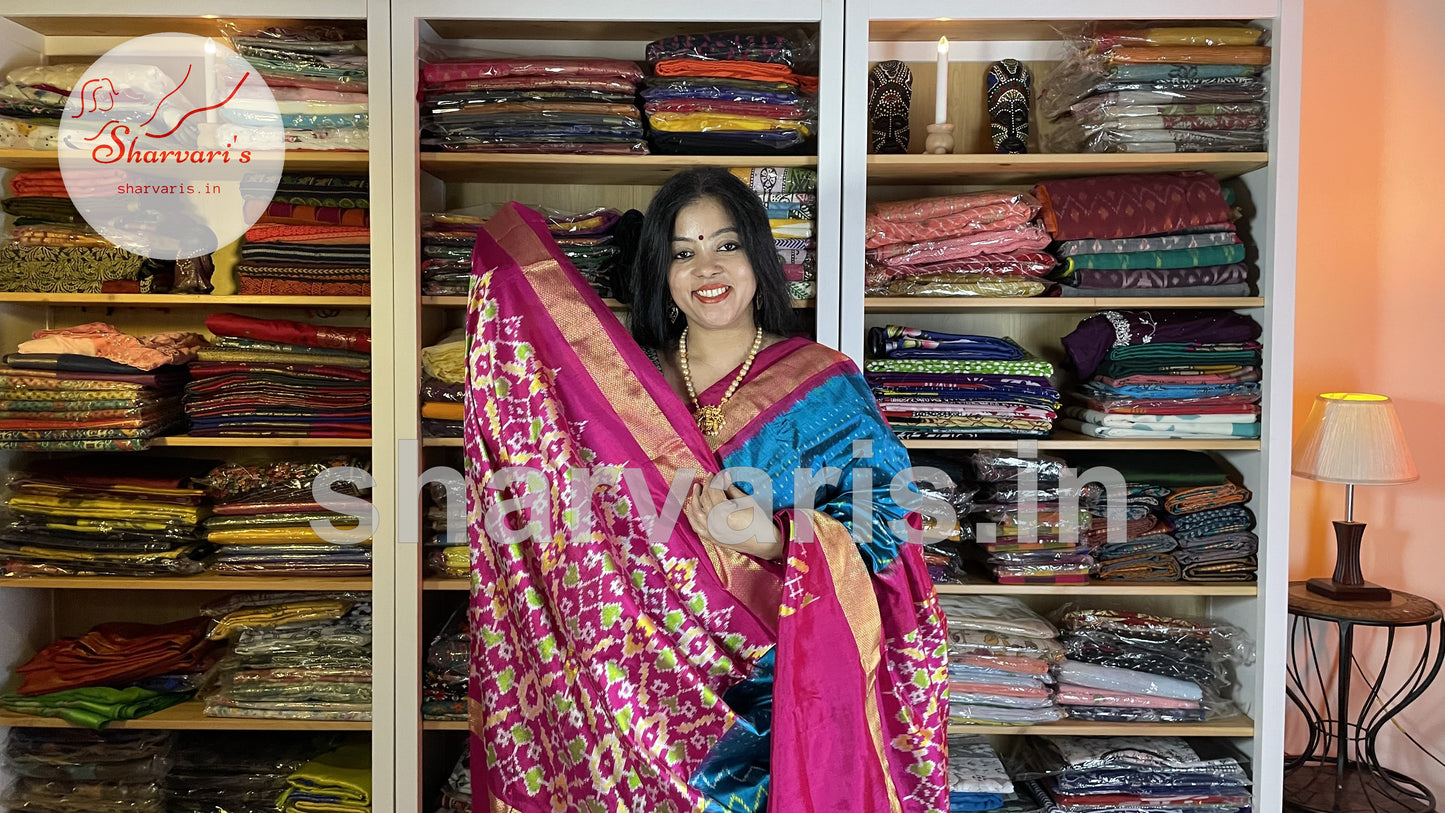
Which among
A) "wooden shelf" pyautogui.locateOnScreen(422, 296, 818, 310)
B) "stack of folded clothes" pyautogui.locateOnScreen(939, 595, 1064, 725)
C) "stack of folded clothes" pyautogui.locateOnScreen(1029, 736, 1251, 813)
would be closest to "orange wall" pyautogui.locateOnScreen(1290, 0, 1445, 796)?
"stack of folded clothes" pyautogui.locateOnScreen(1029, 736, 1251, 813)

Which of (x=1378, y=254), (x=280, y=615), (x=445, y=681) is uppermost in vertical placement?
(x=1378, y=254)

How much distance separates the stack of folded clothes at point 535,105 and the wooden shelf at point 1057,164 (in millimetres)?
575

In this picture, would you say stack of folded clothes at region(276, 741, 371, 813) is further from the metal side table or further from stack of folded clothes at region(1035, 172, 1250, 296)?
the metal side table

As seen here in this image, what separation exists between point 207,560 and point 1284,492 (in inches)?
Answer: 98.2

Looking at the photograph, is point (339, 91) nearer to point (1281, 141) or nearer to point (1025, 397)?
point (1025, 397)

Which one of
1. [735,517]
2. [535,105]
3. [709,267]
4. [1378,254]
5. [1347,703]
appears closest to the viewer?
[735,517]

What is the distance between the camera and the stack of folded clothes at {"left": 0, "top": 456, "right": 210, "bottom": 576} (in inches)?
97.4

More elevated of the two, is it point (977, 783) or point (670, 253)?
point (670, 253)

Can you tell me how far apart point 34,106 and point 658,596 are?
1910mm

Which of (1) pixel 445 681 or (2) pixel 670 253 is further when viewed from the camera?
(1) pixel 445 681

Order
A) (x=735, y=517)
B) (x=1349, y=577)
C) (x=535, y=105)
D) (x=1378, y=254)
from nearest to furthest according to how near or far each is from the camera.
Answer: (x=735, y=517) < (x=535, y=105) < (x=1349, y=577) < (x=1378, y=254)

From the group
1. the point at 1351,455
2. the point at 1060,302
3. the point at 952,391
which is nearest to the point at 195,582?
the point at 952,391

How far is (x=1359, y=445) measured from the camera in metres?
2.49

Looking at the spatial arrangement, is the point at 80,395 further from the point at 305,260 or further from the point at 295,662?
the point at 295,662
